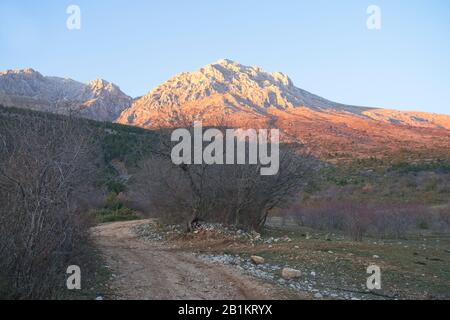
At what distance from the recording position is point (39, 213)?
8172 millimetres

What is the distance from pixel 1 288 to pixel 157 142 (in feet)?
41.7

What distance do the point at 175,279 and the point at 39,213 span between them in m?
3.22

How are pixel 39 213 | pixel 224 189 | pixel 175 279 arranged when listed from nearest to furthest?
pixel 39 213 < pixel 175 279 < pixel 224 189

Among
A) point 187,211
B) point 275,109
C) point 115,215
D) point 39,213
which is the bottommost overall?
point 115,215

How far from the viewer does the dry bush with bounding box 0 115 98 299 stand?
718cm

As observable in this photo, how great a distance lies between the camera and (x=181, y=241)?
55.2 ft

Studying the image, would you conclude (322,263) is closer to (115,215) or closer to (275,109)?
(115,215)

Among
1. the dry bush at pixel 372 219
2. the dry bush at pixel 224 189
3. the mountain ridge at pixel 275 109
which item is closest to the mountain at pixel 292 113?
the mountain ridge at pixel 275 109

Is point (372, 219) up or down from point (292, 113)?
down

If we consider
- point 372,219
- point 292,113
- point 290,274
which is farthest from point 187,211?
point 292,113

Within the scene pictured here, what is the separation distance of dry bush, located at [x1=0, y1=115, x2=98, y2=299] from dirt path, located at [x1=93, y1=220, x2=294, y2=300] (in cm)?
123
